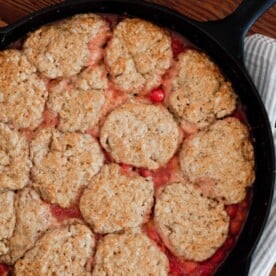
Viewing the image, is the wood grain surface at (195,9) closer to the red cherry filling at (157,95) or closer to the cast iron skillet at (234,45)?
the cast iron skillet at (234,45)

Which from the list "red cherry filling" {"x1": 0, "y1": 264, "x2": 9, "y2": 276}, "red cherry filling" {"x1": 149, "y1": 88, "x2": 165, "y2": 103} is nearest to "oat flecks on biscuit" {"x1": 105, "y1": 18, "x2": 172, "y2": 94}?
"red cherry filling" {"x1": 149, "y1": 88, "x2": 165, "y2": 103}

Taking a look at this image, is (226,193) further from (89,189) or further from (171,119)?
(89,189)

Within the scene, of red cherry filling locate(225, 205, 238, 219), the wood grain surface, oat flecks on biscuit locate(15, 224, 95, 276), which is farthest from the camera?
the wood grain surface

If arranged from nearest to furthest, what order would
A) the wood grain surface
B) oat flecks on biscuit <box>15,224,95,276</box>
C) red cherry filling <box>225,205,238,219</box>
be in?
oat flecks on biscuit <box>15,224,95,276</box>
red cherry filling <box>225,205,238,219</box>
the wood grain surface

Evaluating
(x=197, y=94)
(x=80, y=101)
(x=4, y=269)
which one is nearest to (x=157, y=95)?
(x=197, y=94)

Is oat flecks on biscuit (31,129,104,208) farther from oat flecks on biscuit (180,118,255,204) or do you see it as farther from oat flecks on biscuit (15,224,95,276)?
oat flecks on biscuit (180,118,255,204)
